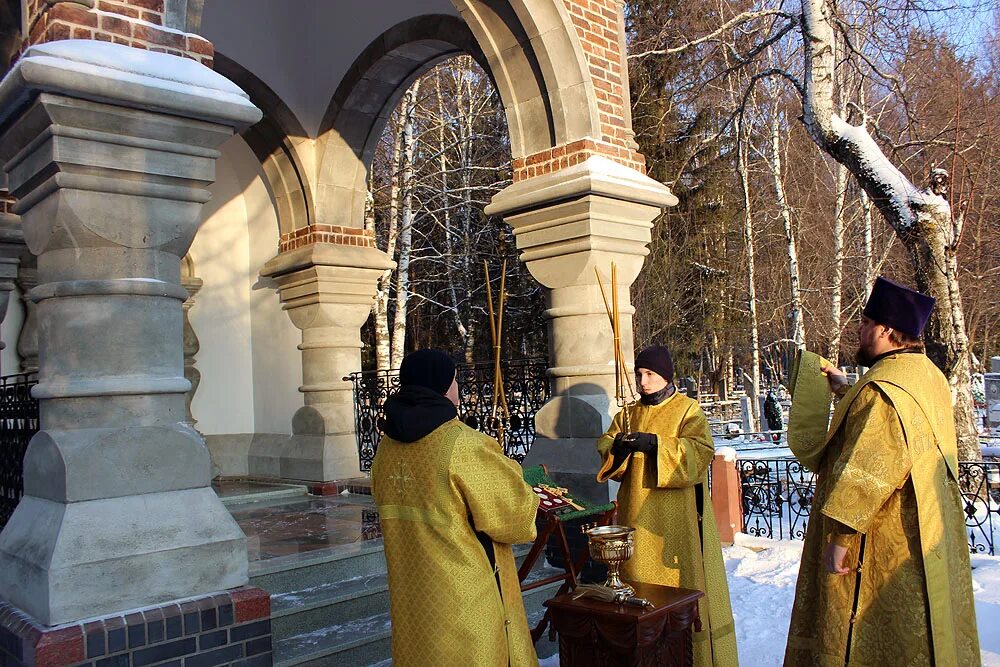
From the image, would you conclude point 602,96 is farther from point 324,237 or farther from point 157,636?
point 157,636

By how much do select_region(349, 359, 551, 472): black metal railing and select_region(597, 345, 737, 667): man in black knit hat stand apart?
2.23 meters

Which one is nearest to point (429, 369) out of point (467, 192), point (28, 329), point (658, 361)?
point (658, 361)

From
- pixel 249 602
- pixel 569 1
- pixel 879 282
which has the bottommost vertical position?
pixel 249 602

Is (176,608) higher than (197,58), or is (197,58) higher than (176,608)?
(197,58)

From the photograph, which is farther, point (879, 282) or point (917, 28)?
point (917, 28)

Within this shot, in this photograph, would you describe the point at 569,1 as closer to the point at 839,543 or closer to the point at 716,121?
the point at 839,543

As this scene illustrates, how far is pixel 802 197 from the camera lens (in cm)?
2278

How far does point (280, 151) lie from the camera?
925 centimetres

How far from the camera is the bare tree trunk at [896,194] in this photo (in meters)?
10.1

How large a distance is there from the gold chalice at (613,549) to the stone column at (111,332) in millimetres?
1651

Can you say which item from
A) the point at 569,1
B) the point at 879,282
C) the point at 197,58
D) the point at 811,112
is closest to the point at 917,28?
the point at 811,112

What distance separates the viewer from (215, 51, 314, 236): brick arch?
8.98m

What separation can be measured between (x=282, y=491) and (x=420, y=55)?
4.59 meters

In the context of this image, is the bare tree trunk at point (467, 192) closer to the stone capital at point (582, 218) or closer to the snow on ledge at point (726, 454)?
the snow on ledge at point (726, 454)
